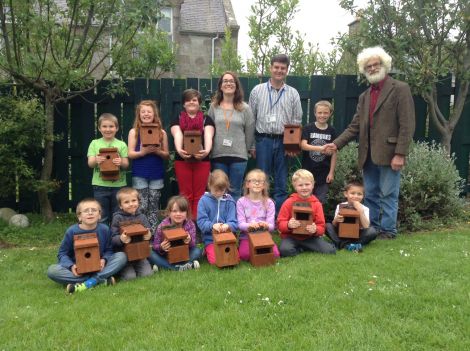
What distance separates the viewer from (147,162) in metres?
5.39

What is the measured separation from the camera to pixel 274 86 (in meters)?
5.66

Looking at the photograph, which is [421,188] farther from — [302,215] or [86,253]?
[86,253]

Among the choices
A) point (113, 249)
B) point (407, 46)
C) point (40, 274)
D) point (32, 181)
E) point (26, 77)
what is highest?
point (407, 46)

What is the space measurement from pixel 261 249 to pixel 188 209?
949 millimetres

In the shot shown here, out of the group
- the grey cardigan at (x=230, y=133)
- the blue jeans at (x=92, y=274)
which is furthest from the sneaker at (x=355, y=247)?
the blue jeans at (x=92, y=274)

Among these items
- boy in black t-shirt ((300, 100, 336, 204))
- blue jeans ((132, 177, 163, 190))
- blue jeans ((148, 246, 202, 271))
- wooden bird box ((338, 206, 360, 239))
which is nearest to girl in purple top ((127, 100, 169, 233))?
blue jeans ((132, 177, 163, 190))

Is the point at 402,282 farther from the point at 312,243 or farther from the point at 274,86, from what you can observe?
the point at 274,86

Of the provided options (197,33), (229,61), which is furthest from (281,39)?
(197,33)

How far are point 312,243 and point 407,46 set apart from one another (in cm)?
353

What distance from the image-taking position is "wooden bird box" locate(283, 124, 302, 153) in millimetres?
5426

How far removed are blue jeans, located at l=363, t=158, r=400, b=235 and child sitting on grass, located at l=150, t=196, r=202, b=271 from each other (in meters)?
2.38

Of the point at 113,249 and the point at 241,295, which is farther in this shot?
the point at 113,249

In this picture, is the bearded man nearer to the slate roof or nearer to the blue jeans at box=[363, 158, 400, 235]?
the blue jeans at box=[363, 158, 400, 235]

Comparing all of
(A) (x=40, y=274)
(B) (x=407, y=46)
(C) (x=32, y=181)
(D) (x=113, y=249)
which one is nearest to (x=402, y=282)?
(D) (x=113, y=249)
